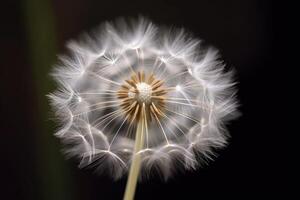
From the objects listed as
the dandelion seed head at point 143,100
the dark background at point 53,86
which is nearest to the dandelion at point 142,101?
the dandelion seed head at point 143,100

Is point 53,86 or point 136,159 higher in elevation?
point 53,86

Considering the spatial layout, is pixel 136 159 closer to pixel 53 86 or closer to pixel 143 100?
pixel 143 100

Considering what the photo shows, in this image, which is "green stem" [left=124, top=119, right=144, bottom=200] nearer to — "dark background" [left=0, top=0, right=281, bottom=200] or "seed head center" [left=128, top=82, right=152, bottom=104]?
"seed head center" [left=128, top=82, right=152, bottom=104]

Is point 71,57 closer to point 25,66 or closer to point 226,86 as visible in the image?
point 25,66

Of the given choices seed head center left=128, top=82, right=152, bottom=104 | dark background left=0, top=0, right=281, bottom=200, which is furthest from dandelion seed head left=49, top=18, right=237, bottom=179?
dark background left=0, top=0, right=281, bottom=200

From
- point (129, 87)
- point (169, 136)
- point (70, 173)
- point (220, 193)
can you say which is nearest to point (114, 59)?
point (129, 87)

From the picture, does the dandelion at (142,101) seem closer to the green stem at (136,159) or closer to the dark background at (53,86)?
the green stem at (136,159)

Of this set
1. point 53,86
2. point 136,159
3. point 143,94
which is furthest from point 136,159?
point 53,86
